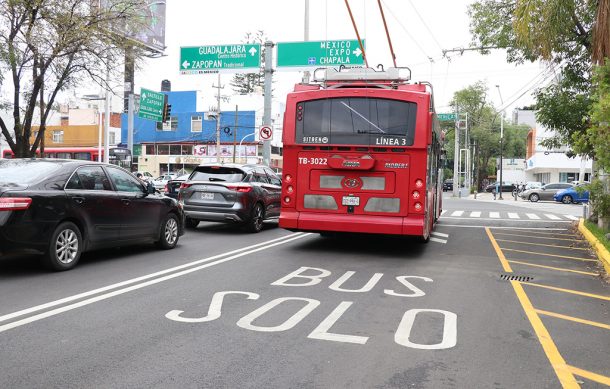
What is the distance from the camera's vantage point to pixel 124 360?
4199 millimetres

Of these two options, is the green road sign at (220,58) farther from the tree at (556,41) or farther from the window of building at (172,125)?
the window of building at (172,125)

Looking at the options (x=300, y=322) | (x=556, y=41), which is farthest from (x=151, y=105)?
(x=300, y=322)

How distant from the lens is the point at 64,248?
7.59m

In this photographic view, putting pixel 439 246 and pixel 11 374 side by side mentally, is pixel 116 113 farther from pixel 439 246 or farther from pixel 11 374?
pixel 11 374

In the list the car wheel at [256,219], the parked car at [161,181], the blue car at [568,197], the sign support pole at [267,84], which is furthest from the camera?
the parked car at [161,181]

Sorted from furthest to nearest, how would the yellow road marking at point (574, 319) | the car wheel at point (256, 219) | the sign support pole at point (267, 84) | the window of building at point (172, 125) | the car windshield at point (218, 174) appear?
1. the window of building at point (172, 125)
2. the sign support pole at point (267, 84)
3. the car wheel at point (256, 219)
4. the car windshield at point (218, 174)
5. the yellow road marking at point (574, 319)

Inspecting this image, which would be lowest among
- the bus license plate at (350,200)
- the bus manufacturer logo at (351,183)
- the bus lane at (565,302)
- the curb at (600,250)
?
the bus lane at (565,302)

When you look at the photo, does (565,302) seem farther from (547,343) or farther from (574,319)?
(547,343)

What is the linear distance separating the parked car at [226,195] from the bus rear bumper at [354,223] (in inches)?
103

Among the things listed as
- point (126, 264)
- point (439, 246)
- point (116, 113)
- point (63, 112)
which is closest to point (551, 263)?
point (439, 246)

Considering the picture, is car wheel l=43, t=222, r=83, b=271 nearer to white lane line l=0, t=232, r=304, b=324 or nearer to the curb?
white lane line l=0, t=232, r=304, b=324

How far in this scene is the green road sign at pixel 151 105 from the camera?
101 feet

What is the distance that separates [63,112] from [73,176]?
5954cm

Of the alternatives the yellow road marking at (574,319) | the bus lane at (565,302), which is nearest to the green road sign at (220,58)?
the bus lane at (565,302)
